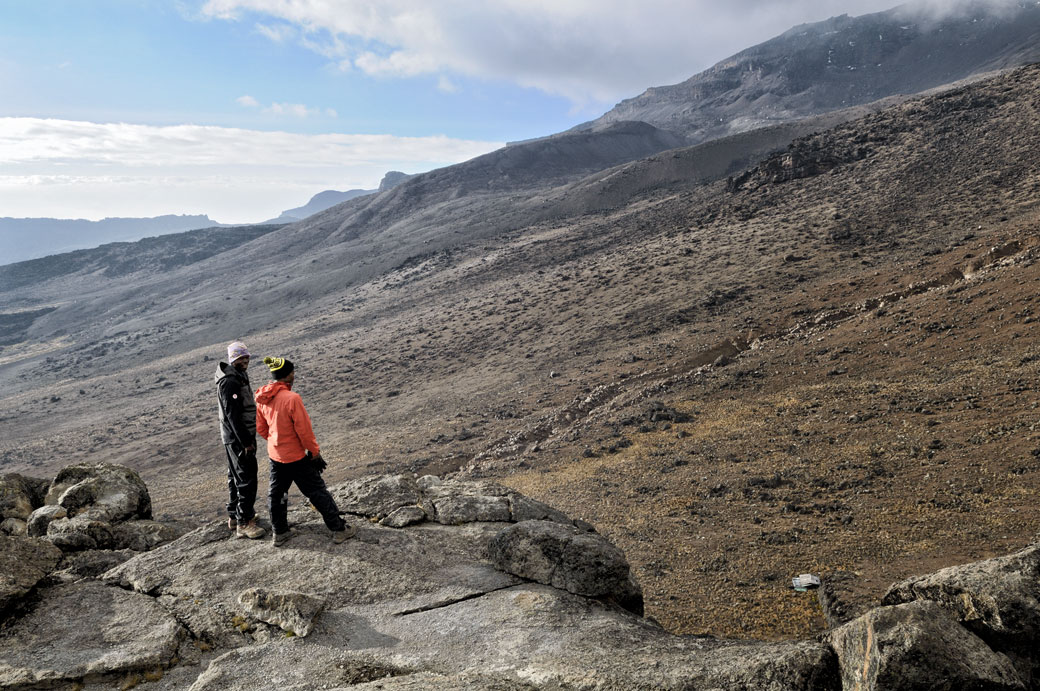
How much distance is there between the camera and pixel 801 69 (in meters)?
160

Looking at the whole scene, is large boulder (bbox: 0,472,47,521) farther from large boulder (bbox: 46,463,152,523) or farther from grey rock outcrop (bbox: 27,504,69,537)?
grey rock outcrop (bbox: 27,504,69,537)

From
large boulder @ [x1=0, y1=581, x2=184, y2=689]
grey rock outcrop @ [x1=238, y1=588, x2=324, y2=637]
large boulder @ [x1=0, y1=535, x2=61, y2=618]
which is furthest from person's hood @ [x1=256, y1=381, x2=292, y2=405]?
large boulder @ [x1=0, y1=535, x2=61, y2=618]

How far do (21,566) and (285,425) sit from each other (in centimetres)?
280

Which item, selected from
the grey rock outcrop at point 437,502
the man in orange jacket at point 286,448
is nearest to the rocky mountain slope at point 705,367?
the grey rock outcrop at point 437,502

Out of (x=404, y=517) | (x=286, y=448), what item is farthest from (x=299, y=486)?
(x=404, y=517)

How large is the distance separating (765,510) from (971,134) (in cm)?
4136

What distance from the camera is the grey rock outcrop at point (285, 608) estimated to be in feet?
17.3

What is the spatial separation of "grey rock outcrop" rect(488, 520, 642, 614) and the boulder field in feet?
0.05

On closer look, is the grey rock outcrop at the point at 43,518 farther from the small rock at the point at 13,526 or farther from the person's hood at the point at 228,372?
the person's hood at the point at 228,372

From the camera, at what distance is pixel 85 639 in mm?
5430

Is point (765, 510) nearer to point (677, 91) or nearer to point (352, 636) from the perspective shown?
point (352, 636)

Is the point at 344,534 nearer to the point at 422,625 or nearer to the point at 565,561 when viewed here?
the point at 422,625

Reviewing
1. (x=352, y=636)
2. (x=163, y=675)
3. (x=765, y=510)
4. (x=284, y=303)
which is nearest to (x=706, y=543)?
(x=765, y=510)

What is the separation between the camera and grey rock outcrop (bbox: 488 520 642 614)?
6.20 m
